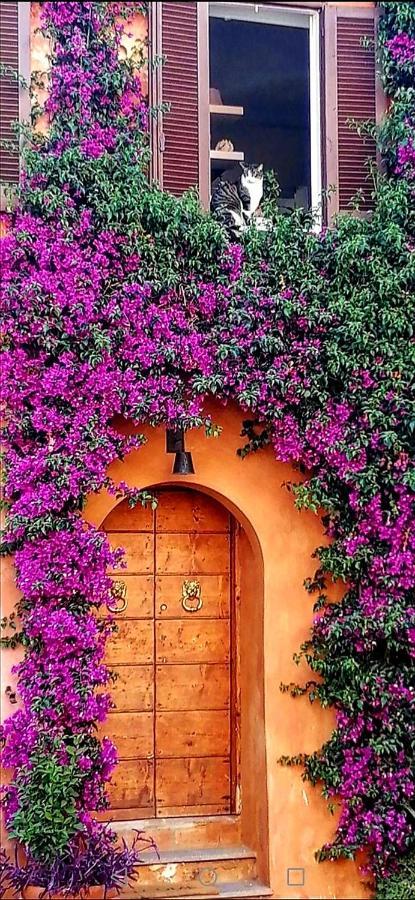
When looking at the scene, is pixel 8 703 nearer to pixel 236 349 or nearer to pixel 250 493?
pixel 250 493

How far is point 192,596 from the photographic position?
6.29 m

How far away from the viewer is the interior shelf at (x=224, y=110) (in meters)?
6.29

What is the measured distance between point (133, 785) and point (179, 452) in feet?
7.56

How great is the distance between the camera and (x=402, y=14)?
602 centimetres

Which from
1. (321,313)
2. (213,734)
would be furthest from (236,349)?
(213,734)

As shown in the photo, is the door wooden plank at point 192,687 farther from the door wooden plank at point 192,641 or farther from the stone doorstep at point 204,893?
the stone doorstep at point 204,893

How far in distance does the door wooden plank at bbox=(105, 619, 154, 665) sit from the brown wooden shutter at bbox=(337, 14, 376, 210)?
133 inches

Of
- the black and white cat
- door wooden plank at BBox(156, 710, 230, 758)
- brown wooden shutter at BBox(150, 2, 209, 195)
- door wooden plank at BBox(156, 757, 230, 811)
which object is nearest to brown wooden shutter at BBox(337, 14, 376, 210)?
the black and white cat

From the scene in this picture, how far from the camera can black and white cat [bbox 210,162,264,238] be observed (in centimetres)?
597

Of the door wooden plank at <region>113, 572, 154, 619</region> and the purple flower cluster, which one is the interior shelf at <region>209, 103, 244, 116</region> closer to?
the purple flower cluster

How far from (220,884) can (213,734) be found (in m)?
0.94


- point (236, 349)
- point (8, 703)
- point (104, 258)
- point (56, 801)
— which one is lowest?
point (56, 801)

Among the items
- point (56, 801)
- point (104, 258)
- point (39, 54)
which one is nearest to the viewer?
point (56, 801)

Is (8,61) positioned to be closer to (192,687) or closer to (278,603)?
(278,603)
